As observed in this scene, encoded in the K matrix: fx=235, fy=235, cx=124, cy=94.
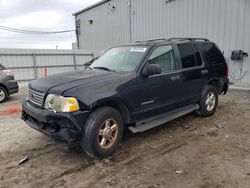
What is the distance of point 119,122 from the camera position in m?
3.83

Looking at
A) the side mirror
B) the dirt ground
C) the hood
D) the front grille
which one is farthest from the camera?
the side mirror

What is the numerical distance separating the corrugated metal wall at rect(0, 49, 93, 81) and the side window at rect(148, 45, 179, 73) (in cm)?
1138

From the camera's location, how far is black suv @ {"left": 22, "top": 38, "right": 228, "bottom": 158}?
3.39 meters

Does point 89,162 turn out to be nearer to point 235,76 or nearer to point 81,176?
point 81,176

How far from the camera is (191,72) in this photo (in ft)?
16.8

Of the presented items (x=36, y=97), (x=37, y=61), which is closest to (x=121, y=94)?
(x=36, y=97)

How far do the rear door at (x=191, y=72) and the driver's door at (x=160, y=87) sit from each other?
0.23 m

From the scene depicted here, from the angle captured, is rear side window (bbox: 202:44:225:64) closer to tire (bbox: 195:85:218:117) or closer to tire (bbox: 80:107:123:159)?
tire (bbox: 195:85:218:117)

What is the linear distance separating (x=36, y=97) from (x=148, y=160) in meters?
2.04

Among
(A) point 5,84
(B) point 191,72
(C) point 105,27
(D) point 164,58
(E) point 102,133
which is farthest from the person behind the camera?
(C) point 105,27

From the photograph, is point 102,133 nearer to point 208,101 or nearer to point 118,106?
point 118,106

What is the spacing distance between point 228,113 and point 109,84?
3948mm

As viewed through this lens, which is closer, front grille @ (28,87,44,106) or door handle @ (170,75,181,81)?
front grille @ (28,87,44,106)

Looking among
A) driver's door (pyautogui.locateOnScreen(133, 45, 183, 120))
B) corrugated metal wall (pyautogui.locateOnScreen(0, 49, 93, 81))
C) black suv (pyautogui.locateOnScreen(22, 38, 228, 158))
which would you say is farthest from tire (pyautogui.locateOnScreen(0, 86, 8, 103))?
driver's door (pyautogui.locateOnScreen(133, 45, 183, 120))
